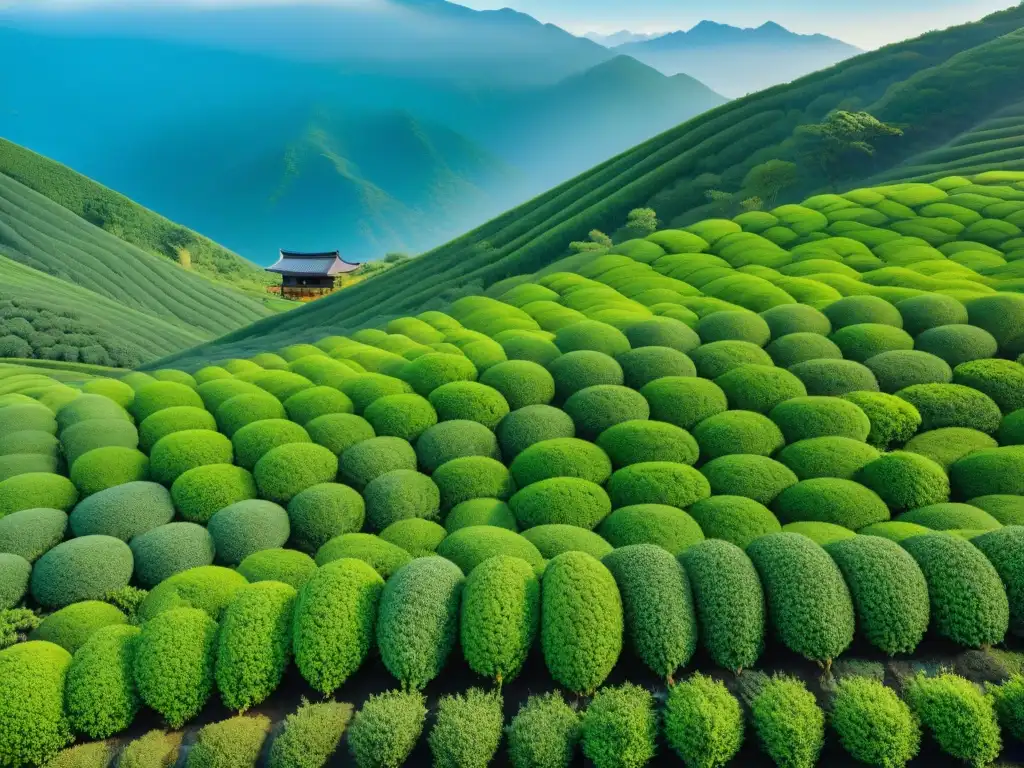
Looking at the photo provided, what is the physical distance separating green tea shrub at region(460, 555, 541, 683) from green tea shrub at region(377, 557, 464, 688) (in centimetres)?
20

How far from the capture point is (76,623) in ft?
29.0

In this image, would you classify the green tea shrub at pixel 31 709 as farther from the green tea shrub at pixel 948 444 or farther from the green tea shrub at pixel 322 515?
the green tea shrub at pixel 948 444

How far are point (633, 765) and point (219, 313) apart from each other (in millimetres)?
68845

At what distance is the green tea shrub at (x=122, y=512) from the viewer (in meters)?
10.8

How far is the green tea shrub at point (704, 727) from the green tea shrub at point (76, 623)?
6.60 meters

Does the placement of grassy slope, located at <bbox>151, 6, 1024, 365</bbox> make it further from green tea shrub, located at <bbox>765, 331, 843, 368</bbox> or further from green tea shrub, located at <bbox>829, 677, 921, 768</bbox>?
green tea shrub, located at <bbox>829, 677, 921, 768</bbox>

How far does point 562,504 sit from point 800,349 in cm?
697

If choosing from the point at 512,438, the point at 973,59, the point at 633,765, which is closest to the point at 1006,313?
the point at 512,438

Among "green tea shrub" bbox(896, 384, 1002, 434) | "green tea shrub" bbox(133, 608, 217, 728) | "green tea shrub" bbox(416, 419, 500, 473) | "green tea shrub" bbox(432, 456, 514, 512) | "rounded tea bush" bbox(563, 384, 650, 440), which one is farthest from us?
"rounded tea bush" bbox(563, 384, 650, 440)

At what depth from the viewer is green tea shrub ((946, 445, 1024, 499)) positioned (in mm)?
10844

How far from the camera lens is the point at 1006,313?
48.5ft

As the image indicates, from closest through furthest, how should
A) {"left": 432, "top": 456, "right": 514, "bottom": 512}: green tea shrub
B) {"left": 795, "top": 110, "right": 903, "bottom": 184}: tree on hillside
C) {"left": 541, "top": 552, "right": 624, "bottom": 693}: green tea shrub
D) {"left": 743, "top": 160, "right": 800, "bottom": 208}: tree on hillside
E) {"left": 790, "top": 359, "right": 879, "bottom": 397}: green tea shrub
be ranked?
1. {"left": 541, "top": 552, "right": 624, "bottom": 693}: green tea shrub
2. {"left": 432, "top": 456, "right": 514, "bottom": 512}: green tea shrub
3. {"left": 790, "top": 359, "right": 879, "bottom": 397}: green tea shrub
4. {"left": 795, "top": 110, "right": 903, "bottom": 184}: tree on hillside
5. {"left": 743, "top": 160, "right": 800, "bottom": 208}: tree on hillside

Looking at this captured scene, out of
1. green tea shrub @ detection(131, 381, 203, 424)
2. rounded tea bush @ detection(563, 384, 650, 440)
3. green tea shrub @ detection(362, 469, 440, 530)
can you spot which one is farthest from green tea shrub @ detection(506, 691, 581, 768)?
green tea shrub @ detection(131, 381, 203, 424)

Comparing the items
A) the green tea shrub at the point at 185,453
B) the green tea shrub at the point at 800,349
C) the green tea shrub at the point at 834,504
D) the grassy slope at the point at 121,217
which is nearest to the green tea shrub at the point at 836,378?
the green tea shrub at the point at 800,349
